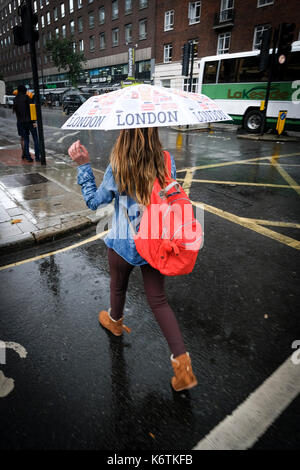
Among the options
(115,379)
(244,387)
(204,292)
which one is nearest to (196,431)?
(244,387)

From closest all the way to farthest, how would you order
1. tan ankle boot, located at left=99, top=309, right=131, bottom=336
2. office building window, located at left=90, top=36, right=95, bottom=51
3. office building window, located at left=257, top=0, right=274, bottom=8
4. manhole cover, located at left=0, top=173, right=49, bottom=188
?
tan ankle boot, located at left=99, top=309, right=131, bottom=336 < manhole cover, located at left=0, top=173, right=49, bottom=188 < office building window, located at left=257, top=0, right=274, bottom=8 < office building window, located at left=90, top=36, right=95, bottom=51

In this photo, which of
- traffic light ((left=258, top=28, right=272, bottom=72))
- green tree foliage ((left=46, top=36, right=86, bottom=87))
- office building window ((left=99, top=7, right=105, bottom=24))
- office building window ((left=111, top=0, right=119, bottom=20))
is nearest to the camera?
traffic light ((left=258, top=28, right=272, bottom=72))

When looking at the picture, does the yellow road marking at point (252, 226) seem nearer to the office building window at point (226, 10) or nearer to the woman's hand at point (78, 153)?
the woman's hand at point (78, 153)

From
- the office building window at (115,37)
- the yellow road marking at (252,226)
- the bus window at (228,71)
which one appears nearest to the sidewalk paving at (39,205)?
the yellow road marking at (252,226)

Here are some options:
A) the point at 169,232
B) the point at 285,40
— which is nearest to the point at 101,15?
the point at 285,40

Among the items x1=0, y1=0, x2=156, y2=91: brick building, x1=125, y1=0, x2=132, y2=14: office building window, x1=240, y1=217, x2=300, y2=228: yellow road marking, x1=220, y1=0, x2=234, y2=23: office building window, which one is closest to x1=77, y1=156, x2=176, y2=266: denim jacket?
x1=240, y1=217, x2=300, y2=228: yellow road marking

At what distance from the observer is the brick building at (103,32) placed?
36.1 metres

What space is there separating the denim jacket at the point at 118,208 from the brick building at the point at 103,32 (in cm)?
3918

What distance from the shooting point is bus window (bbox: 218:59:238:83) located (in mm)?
16359

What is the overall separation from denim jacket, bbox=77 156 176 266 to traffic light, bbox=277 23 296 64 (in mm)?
14286

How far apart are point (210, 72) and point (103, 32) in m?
32.9

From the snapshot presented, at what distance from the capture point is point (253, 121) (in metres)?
16.3

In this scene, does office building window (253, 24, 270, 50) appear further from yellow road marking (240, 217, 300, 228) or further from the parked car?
yellow road marking (240, 217, 300, 228)
